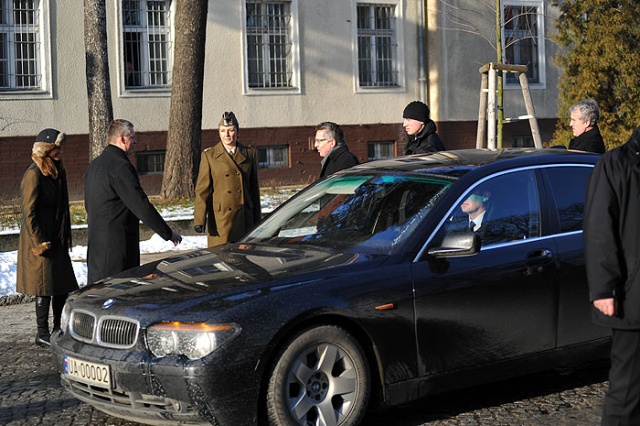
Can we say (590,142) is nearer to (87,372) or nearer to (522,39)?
(87,372)

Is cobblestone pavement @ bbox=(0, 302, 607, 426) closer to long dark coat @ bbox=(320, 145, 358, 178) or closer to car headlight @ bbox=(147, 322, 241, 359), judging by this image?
car headlight @ bbox=(147, 322, 241, 359)

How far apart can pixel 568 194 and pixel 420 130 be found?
2859mm

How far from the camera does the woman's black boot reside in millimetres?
8672

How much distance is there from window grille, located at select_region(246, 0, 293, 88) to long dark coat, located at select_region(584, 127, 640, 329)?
19918 mm

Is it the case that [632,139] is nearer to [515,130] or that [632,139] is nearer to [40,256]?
[40,256]

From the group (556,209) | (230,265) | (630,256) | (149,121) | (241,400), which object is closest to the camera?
(630,256)

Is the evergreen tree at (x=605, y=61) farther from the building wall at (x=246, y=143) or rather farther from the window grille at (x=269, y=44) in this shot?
the window grille at (x=269, y=44)

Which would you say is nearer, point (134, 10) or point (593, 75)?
point (593, 75)

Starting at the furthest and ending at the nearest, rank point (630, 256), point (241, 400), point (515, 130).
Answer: point (515, 130), point (241, 400), point (630, 256)

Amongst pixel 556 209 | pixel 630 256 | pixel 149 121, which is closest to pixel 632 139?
pixel 630 256

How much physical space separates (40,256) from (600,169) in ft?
16.8

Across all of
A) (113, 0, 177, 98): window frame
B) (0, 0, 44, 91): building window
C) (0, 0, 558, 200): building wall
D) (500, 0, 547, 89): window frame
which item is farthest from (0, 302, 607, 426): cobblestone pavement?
(500, 0, 547, 89): window frame

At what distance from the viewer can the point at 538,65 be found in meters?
28.2

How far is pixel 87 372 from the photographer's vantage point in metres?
5.70
